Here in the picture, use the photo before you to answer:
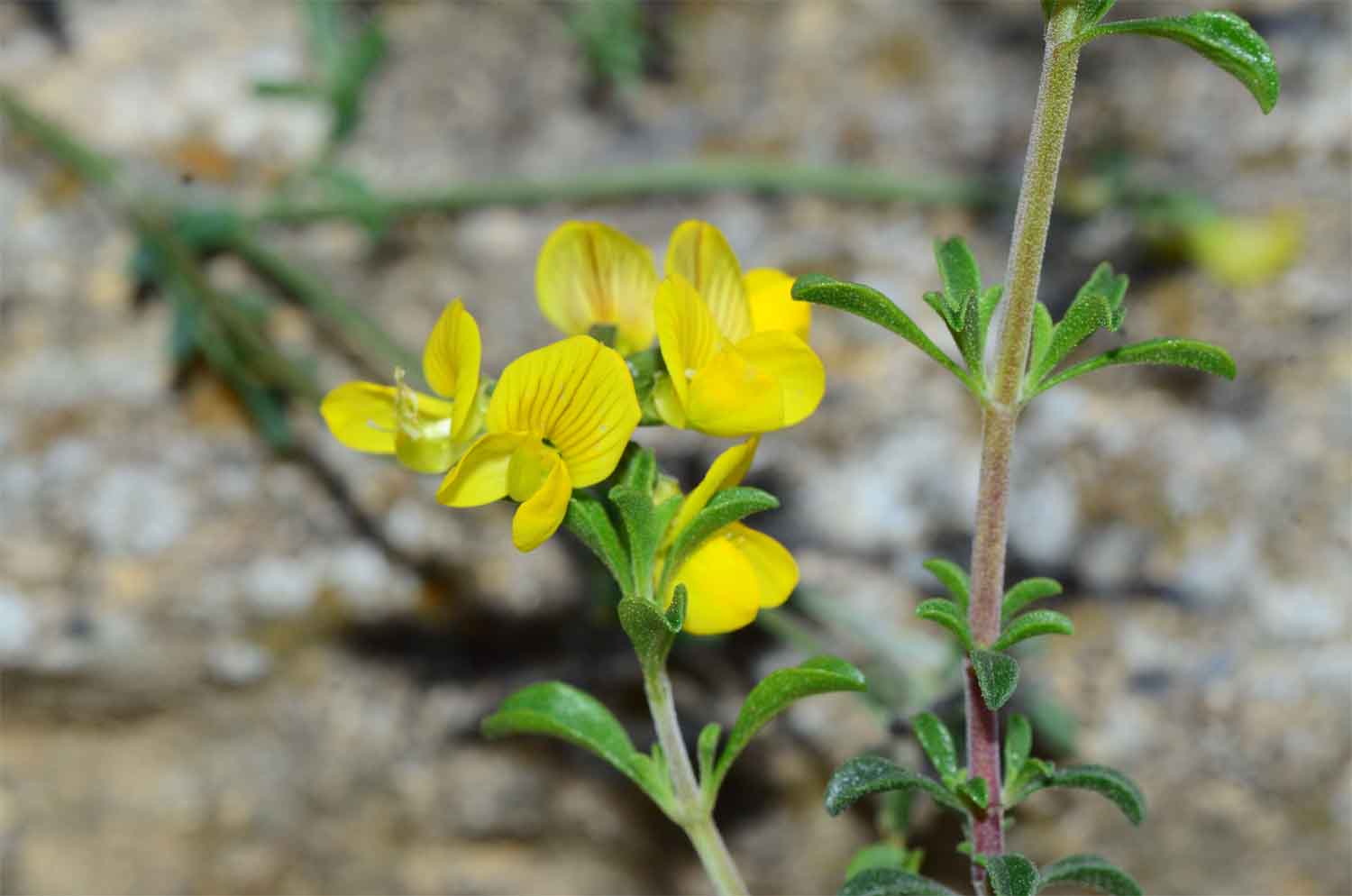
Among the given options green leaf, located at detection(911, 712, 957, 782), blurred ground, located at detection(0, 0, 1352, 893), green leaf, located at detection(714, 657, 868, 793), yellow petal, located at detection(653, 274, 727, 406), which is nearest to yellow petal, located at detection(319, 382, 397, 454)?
yellow petal, located at detection(653, 274, 727, 406)

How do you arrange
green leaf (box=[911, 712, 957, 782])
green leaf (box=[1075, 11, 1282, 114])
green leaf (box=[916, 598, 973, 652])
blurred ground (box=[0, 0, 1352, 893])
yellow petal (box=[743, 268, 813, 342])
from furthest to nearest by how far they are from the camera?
blurred ground (box=[0, 0, 1352, 893]) → yellow petal (box=[743, 268, 813, 342]) → green leaf (box=[911, 712, 957, 782]) → green leaf (box=[916, 598, 973, 652]) → green leaf (box=[1075, 11, 1282, 114])

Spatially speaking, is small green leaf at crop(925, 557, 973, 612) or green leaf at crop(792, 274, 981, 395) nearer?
green leaf at crop(792, 274, 981, 395)

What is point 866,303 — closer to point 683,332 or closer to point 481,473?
point 683,332

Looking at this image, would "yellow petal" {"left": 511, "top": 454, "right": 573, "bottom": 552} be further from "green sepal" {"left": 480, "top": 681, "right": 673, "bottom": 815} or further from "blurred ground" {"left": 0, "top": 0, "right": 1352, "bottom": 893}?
"blurred ground" {"left": 0, "top": 0, "right": 1352, "bottom": 893}

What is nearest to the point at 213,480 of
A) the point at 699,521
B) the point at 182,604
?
the point at 182,604

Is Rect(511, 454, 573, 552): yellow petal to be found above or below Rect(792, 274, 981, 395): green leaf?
below

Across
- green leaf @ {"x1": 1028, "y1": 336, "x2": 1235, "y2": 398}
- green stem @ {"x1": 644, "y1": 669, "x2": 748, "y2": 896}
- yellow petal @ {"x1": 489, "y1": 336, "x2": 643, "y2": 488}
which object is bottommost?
green stem @ {"x1": 644, "y1": 669, "x2": 748, "y2": 896}

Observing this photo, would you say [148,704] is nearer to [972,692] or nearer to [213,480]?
[213,480]
